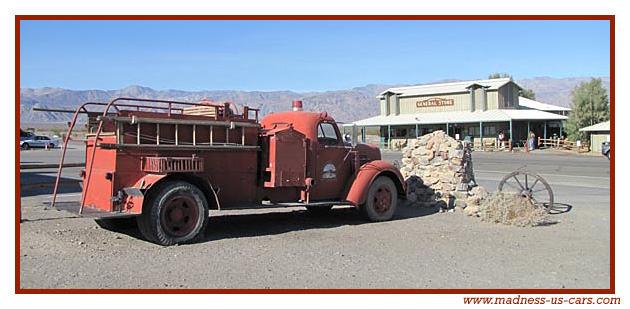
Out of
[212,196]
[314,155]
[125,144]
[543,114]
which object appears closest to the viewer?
[125,144]

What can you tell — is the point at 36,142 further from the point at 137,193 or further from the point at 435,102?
the point at 137,193

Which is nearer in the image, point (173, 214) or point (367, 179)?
point (173, 214)

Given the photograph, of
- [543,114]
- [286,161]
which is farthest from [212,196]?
[543,114]

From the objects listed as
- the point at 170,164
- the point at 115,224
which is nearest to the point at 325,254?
the point at 170,164

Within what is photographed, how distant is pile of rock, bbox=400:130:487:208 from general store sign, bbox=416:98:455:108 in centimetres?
4393

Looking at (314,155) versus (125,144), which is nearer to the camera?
(125,144)

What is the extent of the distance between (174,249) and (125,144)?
1.70 metres

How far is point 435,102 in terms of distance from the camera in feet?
188

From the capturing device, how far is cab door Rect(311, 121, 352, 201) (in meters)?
10.9

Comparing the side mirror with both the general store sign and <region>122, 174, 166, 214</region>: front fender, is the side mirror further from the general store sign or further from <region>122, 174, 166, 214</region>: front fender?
the general store sign

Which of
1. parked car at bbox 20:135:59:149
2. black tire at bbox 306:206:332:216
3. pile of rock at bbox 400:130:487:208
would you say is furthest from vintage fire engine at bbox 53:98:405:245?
parked car at bbox 20:135:59:149

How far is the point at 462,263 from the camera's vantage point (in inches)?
301

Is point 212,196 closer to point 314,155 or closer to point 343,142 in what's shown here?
point 314,155

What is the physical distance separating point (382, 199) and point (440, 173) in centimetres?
233
